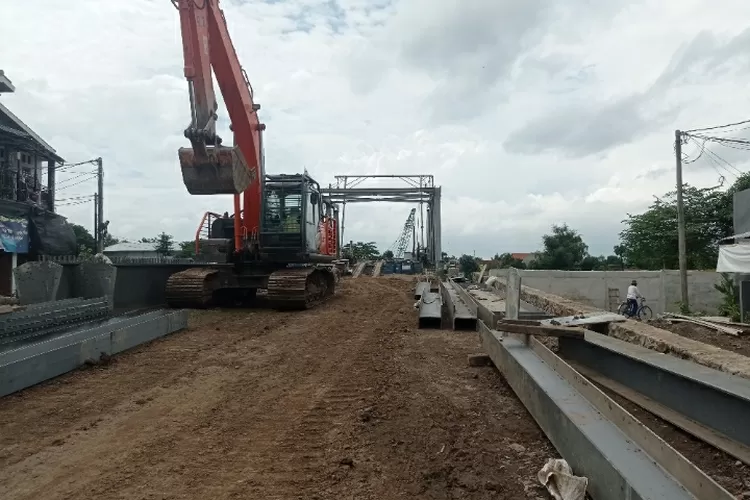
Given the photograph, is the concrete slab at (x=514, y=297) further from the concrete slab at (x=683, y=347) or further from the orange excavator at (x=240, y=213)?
the orange excavator at (x=240, y=213)

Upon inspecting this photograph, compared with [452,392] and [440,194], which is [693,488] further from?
[440,194]

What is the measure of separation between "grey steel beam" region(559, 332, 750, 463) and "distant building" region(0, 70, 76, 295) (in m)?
19.0

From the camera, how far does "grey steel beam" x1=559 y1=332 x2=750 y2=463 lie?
333cm

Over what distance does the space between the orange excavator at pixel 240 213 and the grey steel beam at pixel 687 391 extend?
22.9 ft

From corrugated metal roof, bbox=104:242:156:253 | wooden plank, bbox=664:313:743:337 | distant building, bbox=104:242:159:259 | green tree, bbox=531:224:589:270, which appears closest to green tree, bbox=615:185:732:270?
green tree, bbox=531:224:589:270

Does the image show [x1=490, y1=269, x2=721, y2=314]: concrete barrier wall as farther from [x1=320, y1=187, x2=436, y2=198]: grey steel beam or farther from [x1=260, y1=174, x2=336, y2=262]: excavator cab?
[x1=260, y1=174, x2=336, y2=262]: excavator cab

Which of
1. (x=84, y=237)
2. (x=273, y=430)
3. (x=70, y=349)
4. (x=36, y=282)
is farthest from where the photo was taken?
(x=84, y=237)

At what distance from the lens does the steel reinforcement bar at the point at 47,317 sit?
669cm

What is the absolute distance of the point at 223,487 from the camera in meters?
3.10

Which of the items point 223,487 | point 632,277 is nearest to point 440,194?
point 632,277

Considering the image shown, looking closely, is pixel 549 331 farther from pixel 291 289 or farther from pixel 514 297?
pixel 291 289

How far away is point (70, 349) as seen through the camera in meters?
5.88

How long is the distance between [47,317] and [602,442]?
→ 726 centimetres

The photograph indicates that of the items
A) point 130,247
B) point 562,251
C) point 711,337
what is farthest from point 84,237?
point 711,337
